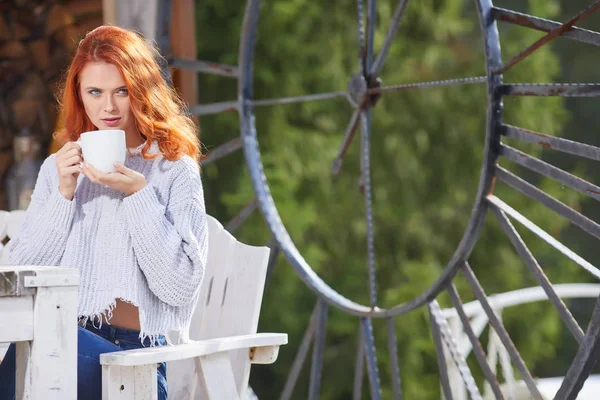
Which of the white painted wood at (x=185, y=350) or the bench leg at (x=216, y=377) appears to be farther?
the bench leg at (x=216, y=377)

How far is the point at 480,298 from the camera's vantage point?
6.29ft

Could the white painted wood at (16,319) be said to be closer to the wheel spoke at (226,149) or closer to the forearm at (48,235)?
the forearm at (48,235)

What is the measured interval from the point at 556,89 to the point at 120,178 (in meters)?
0.76

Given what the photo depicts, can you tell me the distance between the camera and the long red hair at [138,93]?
1.66 metres

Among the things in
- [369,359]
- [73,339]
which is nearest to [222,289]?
[369,359]

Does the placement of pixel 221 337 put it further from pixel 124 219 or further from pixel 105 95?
pixel 105 95

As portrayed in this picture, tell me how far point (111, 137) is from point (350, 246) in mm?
3513

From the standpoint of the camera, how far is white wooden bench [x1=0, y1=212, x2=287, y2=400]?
1.45 metres

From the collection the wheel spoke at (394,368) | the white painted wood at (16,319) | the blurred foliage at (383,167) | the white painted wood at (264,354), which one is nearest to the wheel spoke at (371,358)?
the wheel spoke at (394,368)

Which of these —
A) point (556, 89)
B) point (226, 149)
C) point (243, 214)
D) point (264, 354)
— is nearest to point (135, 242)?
point (264, 354)

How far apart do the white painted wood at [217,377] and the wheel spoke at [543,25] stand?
772 mm

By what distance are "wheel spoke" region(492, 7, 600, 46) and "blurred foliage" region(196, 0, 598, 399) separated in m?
2.54

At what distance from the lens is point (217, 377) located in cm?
161

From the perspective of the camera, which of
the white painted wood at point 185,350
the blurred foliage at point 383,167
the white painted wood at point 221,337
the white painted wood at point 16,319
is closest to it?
the white painted wood at point 16,319
